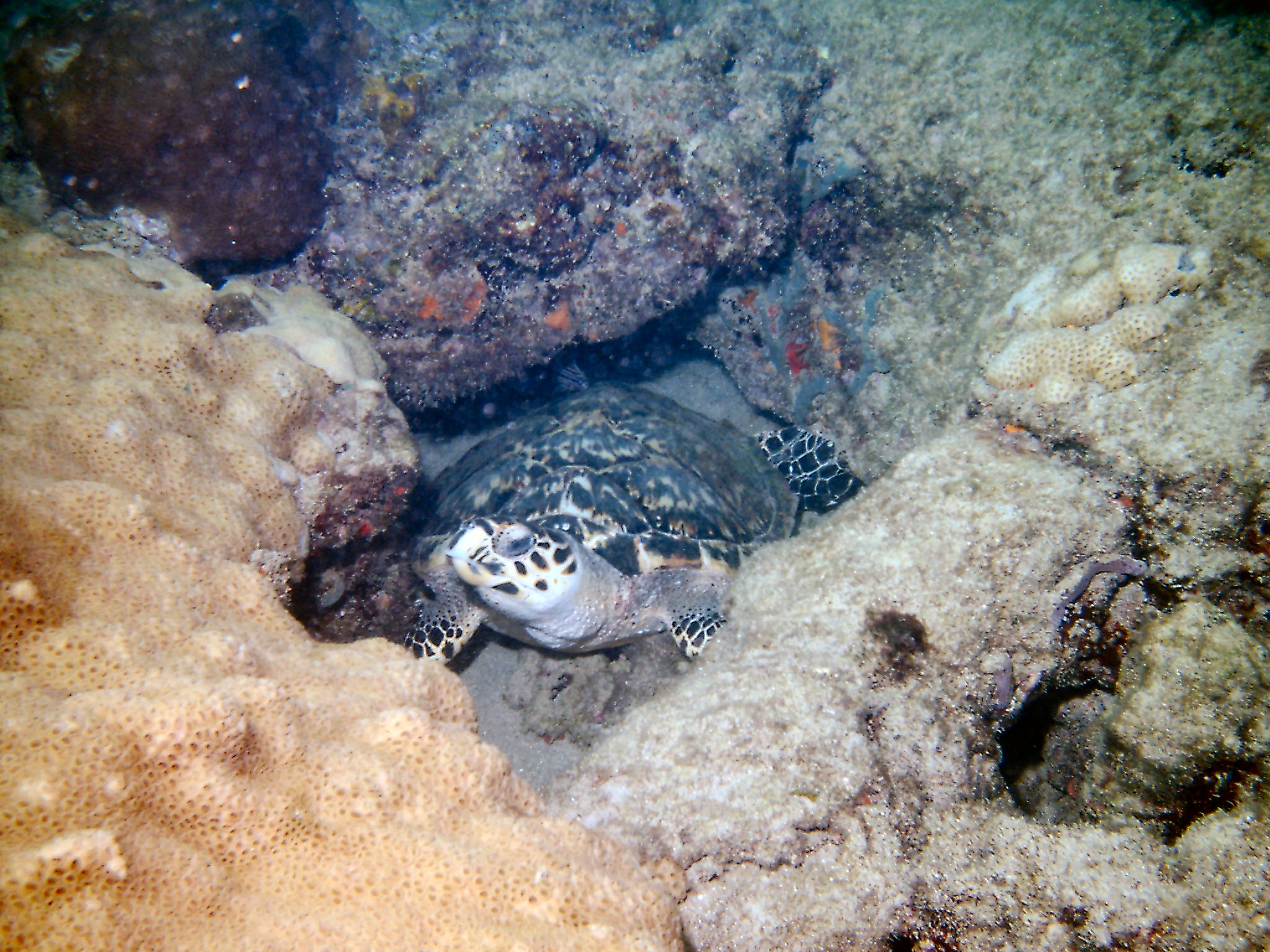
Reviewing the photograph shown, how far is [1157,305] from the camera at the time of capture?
8.62 ft

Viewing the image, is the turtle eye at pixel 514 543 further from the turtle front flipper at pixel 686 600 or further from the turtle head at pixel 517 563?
the turtle front flipper at pixel 686 600

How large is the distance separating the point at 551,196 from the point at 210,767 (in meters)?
4.11

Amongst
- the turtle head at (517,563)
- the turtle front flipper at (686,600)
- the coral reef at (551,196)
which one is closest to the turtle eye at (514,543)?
the turtle head at (517,563)

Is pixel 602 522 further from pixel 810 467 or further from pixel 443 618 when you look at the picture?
pixel 810 467

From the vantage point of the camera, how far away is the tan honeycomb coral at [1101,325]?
2.60 m

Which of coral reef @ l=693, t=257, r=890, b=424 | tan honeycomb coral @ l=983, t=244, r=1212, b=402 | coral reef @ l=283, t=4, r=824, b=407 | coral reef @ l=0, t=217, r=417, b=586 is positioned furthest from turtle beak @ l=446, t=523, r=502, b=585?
coral reef @ l=693, t=257, r=890, b=424

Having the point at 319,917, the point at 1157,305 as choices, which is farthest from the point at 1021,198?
the point at 319,917

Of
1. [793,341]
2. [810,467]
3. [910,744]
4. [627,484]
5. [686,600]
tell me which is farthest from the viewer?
[810,467]

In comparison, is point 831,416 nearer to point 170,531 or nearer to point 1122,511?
point 1122,511

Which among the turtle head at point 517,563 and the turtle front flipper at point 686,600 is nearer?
the turtle head at point 517,563

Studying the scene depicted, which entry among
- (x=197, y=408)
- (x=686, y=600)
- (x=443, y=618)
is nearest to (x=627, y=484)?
(x=686, y=600)

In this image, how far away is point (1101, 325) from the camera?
2.74 meters

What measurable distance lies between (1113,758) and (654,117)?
15.8ft

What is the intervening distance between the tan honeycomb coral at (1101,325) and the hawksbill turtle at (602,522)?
2272 mm
